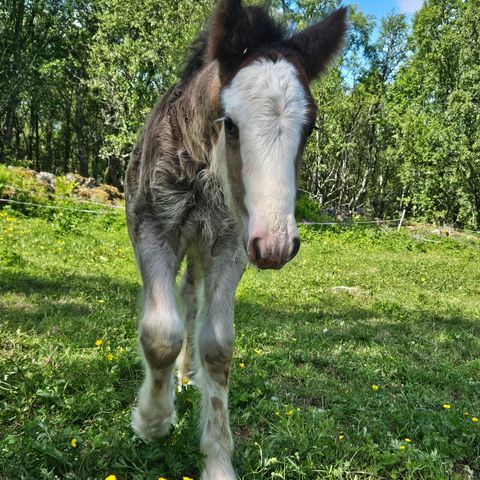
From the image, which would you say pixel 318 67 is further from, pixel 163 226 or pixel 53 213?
pixel 53 213

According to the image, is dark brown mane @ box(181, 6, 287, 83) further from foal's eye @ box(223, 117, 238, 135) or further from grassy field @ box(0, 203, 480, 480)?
grassy field @ box(0, 203, 480, 480)

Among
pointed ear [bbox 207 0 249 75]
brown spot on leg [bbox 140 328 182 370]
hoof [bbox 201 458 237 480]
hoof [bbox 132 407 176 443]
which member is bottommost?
hoof [bbox 201 458 237 480]

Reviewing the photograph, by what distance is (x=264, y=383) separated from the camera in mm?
3760

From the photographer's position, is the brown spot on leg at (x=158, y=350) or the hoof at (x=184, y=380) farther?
the hoof at (x=184, y=380)

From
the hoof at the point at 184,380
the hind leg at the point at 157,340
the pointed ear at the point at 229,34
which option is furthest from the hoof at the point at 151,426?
the pointed ear at the point at 229,34

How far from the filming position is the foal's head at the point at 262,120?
6.41 feet

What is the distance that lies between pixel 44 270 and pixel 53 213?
22.3 ft

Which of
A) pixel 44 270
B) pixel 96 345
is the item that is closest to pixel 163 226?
pixel 96 345

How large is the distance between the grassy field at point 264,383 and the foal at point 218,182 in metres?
0.31

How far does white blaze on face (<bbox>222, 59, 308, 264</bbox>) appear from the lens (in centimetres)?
197

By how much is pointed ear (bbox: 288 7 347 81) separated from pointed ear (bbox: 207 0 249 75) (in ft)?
1.06

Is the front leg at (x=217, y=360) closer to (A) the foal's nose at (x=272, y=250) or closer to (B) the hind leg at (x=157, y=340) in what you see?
(B) the hind leg at (x=157, y=340)

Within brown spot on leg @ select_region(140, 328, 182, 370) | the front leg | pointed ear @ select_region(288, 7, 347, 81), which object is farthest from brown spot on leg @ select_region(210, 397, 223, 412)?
pointed ear @ select_region(288, 7, 347, 81)

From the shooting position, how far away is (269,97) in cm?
213
